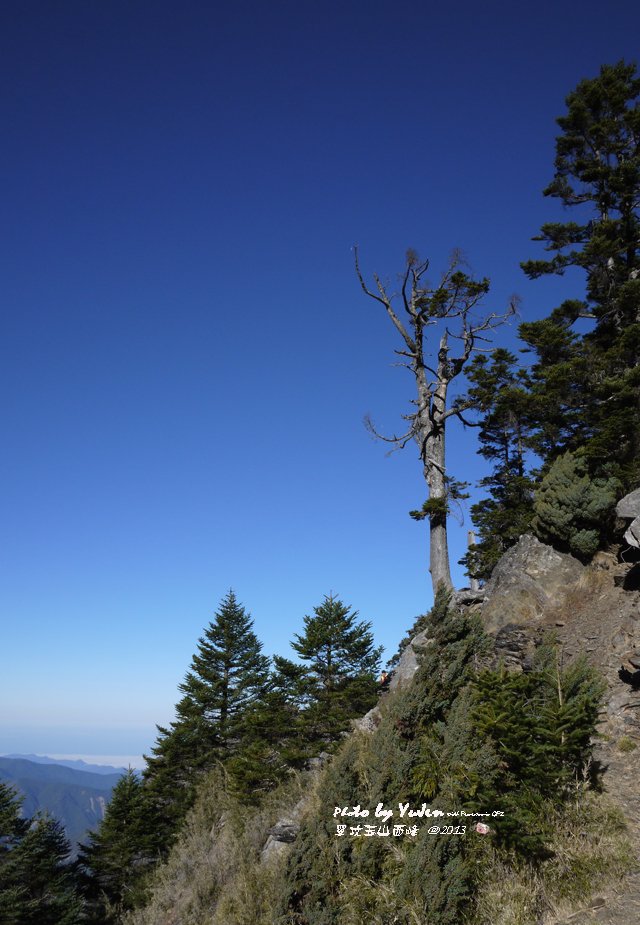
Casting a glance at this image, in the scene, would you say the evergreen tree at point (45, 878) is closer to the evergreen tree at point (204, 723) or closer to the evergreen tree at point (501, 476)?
the evergreen tree at point (204, 723)

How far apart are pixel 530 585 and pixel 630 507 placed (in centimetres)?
288

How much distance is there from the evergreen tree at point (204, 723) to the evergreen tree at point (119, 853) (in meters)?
0.87

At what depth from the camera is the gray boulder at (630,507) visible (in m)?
12.1

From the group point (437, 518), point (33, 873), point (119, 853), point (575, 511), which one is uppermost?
point (437, 518)

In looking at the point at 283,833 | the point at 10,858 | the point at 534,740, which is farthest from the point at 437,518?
the point at 10,858

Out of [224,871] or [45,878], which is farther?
[45,878]

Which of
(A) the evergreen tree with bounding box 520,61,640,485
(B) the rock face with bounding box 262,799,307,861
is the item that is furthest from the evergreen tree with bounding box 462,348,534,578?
(B) the rock face with bounding box 262,799,307,861

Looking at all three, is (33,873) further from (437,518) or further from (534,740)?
(534,740)

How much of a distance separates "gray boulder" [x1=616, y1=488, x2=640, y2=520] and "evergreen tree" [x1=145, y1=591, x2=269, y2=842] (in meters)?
19.4

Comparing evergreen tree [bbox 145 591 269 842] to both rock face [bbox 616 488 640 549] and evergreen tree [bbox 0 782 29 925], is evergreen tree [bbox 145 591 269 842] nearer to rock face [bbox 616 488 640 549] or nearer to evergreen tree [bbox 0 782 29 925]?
evergreen tree [bbox 0 782 29 925]

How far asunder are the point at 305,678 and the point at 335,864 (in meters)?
11.9

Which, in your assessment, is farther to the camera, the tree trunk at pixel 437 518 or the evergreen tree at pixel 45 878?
the evergreen tree at pixel 45 878

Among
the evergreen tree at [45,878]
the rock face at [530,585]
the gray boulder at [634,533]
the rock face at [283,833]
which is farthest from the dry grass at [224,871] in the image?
the gray boulder at [634,533]

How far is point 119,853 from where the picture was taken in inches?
1019
